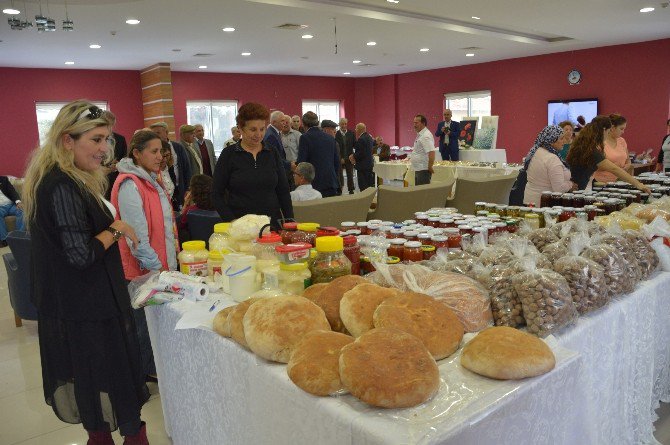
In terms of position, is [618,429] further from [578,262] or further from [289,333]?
[289,333]

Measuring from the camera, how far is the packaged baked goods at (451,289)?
139 centimetres

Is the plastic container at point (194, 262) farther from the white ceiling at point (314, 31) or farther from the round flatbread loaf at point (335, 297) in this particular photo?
the white ceiling at point (314, 31)

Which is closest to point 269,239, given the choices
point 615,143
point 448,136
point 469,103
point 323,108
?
point 615,143

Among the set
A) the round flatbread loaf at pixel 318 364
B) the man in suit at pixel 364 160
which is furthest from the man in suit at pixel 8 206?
the round flatbread loaf at pixel 318 364

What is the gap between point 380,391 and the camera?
40.5 inches

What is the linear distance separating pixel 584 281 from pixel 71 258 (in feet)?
5.37

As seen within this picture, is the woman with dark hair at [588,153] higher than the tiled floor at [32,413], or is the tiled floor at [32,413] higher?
the woman with dark hair at [588,153]

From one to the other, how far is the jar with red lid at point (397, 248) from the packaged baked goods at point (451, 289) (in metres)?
0.28

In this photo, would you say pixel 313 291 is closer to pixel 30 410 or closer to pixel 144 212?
pixel 144 212

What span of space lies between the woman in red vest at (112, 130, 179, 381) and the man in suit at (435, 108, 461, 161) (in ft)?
26.3

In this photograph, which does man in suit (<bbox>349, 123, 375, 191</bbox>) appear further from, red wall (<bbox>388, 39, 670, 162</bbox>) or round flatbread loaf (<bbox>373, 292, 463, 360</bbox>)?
round flatbread loaf (<bbox>373, 292, 463, 360</bbox>)

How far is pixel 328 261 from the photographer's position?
1.64 metres

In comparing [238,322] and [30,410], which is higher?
[238,322]

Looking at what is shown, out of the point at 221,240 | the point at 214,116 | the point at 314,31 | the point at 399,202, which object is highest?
the point at 314,31
